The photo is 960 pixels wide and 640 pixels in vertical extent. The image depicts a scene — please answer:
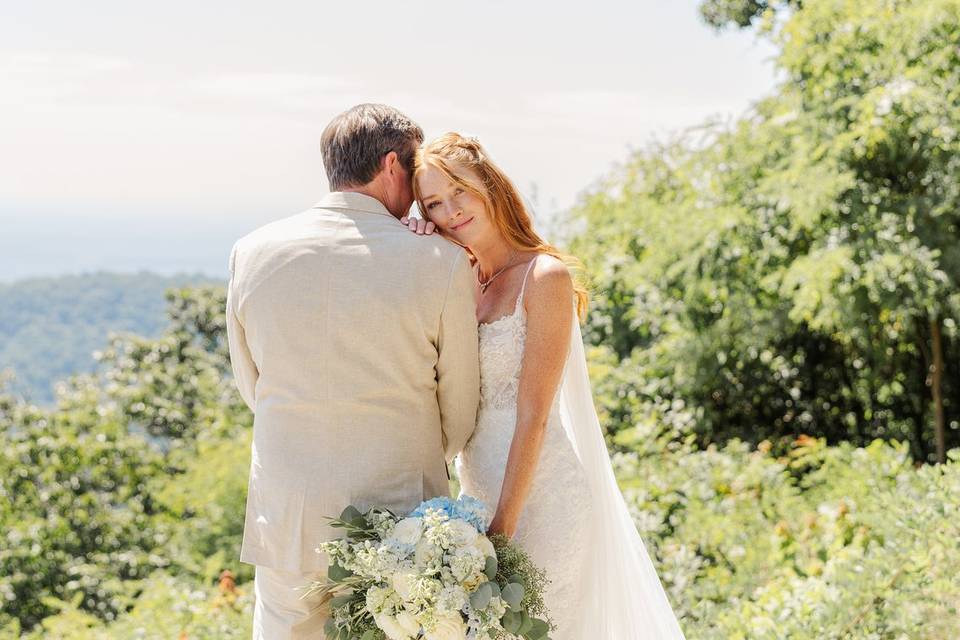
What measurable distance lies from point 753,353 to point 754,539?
95.5 inches

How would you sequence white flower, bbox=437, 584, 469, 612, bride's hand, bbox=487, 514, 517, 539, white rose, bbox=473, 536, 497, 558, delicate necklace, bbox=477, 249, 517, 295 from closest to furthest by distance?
white flower, bbox=437, 584, 469, 612, white rose, bbox=473, 536, 497, 558, bride's hand, bbox=487, 514, 517, 539, delicate necklace, bbox=477, 249, 517, 295

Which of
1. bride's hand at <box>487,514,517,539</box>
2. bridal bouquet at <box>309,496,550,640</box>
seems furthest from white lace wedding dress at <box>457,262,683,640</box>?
bridal bouquet at <box>309,496,550,640</box>

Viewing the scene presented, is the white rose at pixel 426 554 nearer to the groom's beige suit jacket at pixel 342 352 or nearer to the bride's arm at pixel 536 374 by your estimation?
the groom's beige suit jacket at pixel 342 352

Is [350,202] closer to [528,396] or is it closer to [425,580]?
[528,396]

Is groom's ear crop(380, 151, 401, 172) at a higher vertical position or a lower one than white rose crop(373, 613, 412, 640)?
higher

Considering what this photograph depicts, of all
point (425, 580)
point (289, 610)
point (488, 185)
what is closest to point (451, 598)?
point (425, 580)

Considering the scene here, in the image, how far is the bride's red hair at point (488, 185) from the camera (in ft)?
8.31

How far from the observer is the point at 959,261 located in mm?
5605

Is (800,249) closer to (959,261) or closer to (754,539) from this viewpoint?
(959,261)

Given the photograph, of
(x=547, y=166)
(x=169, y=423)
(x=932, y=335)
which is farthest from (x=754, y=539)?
(x=169, y=423)

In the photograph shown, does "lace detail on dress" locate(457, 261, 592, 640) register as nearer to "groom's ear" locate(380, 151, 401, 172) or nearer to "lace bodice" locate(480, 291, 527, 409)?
"lace bodice" locate(480, 291, 527, 409)

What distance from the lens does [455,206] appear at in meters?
2.58

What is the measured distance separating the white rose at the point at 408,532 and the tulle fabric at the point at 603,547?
0.74 meters

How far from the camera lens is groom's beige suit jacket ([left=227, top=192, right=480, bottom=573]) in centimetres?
228
